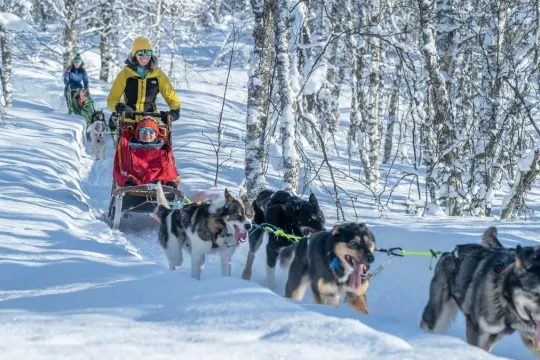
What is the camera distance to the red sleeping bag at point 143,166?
732 cm

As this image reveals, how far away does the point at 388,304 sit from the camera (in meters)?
5.65

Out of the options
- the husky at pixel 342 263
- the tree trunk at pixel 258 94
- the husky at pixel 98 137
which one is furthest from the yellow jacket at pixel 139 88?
the husky at pixel 98 137

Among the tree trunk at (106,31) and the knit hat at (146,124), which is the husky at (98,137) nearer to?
the knit hat at (146,124)

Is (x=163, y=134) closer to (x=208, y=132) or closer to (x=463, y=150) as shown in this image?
(x=463, y=150)

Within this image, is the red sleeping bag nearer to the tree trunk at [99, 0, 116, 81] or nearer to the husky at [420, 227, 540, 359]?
the husky at [420, 227, 540, 359]

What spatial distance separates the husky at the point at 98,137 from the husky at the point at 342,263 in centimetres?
812

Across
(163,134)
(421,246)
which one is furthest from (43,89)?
(421,246)

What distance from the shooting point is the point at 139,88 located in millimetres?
8156

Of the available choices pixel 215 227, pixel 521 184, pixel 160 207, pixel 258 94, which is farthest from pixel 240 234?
pixel 521 184

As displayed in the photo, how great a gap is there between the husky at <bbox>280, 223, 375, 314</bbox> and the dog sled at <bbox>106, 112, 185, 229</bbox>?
2.60 metres

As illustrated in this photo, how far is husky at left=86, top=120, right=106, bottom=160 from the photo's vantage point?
12.4 meters

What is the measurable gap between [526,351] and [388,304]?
1.23m

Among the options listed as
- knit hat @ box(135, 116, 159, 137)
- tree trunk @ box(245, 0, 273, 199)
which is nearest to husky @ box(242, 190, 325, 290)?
tree trunk @ box(245, 0, 273, 199)

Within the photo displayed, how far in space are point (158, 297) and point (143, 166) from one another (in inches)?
135
